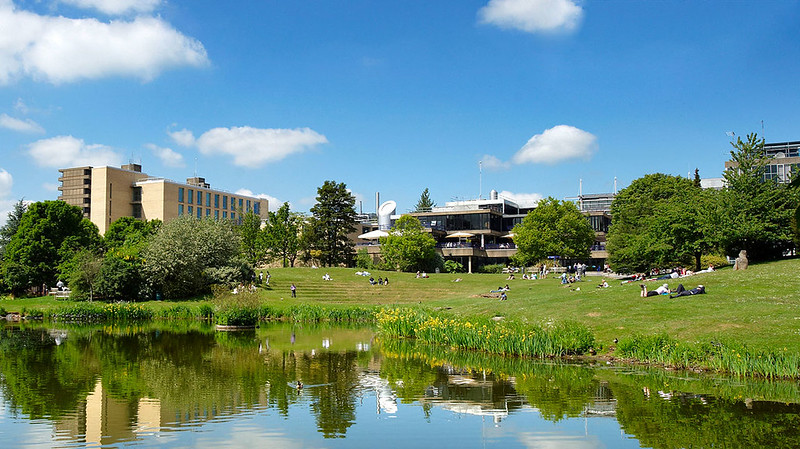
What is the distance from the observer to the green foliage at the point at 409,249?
76.8 meters

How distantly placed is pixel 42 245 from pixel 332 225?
115 feet

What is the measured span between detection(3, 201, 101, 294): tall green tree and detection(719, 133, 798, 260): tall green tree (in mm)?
58199

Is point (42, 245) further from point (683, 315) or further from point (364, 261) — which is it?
point (683, 315)

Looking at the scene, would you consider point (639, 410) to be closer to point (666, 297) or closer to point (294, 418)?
point (294, 418)

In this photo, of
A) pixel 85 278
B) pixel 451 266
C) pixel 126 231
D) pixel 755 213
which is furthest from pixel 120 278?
pixel 755 213

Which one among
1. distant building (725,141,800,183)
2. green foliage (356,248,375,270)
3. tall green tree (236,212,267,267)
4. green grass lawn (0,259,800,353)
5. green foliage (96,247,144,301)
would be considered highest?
distant building (725,141,800,183)

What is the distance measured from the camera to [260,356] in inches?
1065

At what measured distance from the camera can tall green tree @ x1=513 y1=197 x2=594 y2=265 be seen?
7044cm

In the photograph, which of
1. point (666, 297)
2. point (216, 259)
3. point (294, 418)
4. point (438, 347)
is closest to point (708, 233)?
point (666, 297)

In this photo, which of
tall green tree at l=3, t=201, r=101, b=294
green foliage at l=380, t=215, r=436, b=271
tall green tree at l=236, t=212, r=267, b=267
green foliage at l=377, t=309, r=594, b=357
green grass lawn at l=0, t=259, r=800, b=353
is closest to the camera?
green grass lawn at l=0, t=259, r=800, b=353

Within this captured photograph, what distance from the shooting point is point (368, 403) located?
703 inches

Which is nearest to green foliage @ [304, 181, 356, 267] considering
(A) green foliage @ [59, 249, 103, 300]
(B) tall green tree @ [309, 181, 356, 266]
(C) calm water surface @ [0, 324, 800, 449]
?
(B) tall green tree @ [309, 181, 356, 266]

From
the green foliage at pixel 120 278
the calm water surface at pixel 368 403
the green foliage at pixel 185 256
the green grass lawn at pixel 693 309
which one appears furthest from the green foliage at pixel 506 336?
the green foliage at pixel 120 278

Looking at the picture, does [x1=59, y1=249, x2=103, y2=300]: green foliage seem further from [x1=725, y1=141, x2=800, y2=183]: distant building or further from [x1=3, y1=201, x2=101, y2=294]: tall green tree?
[x1=725, y1=141, x2=800, y2=183]: distant building
